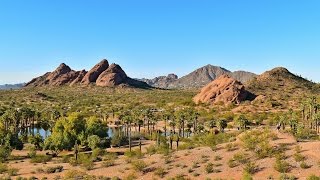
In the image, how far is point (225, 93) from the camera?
514 feet

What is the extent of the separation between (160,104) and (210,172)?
395 ft

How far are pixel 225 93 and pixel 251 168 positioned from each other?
113070 millimetres

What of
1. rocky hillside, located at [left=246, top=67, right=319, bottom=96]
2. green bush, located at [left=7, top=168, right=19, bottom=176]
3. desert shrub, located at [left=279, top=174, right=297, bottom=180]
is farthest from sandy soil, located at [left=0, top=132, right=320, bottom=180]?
rocky hillside, located at [left=246, top=67, right=319, bottom=96]

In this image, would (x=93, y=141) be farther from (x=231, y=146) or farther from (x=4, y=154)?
(x=231, y=146)

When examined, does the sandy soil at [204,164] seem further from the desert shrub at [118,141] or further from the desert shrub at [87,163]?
the desert shrub at [118,141]

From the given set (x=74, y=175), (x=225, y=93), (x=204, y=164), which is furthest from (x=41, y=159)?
(x=225, y=93)

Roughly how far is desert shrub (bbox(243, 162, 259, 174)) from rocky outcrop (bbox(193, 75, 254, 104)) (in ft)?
351

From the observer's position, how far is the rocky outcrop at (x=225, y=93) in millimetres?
154125

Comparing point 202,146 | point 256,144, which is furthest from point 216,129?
point 256,144

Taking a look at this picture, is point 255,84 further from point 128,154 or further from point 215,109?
point 128,154

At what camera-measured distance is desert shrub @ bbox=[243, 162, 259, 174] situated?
44531mm

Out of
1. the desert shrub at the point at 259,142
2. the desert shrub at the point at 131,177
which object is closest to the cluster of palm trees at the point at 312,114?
the desert shrub at the point at 259,142

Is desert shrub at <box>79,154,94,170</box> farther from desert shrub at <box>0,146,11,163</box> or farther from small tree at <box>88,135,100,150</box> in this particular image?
desert shrub at <box>0,146,11,163</box>

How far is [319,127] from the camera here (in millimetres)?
90375
